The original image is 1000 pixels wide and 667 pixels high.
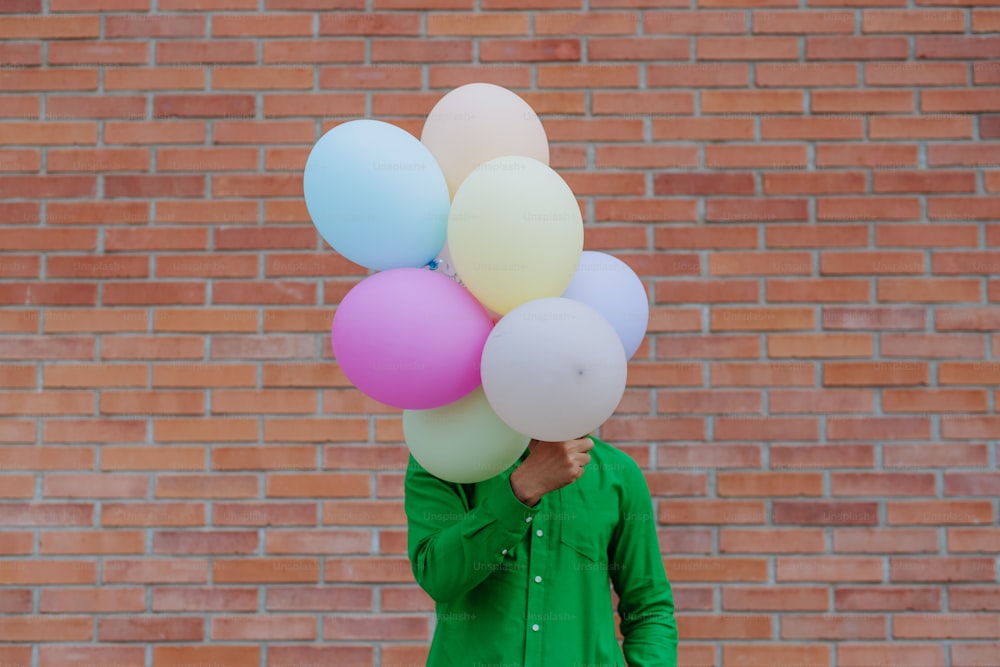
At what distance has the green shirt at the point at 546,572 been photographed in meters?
1.68

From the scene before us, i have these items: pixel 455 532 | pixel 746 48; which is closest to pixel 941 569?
pixel 746 48

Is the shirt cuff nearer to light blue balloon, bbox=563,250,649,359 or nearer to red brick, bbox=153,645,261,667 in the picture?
light blue balloon, bbox=563,250,649,359

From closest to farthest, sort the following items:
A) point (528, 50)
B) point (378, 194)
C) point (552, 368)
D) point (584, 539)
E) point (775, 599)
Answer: point (552, 368)
point (378, 194)
point (584, 539)
point (775, 599)
point (528, 50)

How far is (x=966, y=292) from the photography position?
8.98ft

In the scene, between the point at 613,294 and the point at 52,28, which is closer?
the point at 613,294

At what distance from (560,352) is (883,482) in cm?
161

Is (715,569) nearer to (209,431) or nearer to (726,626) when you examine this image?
(726,626)

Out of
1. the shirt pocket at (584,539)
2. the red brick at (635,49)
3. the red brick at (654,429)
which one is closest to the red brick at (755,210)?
the red brick at (635,49)

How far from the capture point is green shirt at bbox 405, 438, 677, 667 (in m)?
1.68

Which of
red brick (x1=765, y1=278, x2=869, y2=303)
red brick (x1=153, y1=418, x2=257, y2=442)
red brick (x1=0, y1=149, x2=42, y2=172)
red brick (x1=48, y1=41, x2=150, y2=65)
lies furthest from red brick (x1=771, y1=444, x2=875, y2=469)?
red brick (x1=0, y1=149, x2=42, y2=172)

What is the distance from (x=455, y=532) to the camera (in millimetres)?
1675

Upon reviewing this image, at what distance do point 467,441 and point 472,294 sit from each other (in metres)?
0.24

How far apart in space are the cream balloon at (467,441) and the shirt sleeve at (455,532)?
0.15 ft

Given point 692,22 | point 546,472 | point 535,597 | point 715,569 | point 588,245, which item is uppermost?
point 692,22
